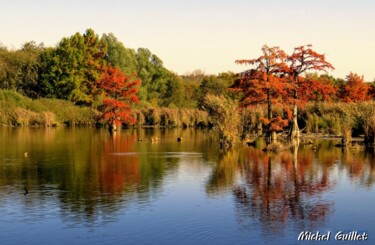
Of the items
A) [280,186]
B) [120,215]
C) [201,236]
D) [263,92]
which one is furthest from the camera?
[263,92]

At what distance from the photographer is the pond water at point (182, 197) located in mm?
→ 16109

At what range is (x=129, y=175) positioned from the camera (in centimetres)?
2639

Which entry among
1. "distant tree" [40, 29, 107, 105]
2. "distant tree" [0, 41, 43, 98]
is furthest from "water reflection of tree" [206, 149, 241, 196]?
"distant tree" [0, 41, 43, 98]

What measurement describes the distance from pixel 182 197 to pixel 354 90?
5992 centimetres

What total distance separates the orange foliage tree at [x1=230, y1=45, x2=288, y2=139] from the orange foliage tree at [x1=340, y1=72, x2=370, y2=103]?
34708 millimetres

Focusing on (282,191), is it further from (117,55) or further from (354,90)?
(117,55)

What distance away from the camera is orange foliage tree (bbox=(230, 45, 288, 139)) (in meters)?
42.6

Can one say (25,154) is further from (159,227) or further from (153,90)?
(153,90)

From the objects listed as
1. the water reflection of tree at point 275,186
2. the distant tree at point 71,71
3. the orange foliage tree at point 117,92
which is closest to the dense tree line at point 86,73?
the distant tree at point 71,71

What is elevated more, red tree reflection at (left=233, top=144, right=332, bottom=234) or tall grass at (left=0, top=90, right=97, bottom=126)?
tall grass at (left=0, top=90, right=97, bottom=126)

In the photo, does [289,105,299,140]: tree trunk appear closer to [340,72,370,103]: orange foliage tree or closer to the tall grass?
[340,72,370,103]: orange foliage tree

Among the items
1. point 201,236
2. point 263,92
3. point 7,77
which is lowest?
point 201,236

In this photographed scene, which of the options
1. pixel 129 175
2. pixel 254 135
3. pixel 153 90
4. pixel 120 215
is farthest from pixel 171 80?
pixel 120 215

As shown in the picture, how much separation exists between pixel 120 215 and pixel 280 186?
26.9ft
